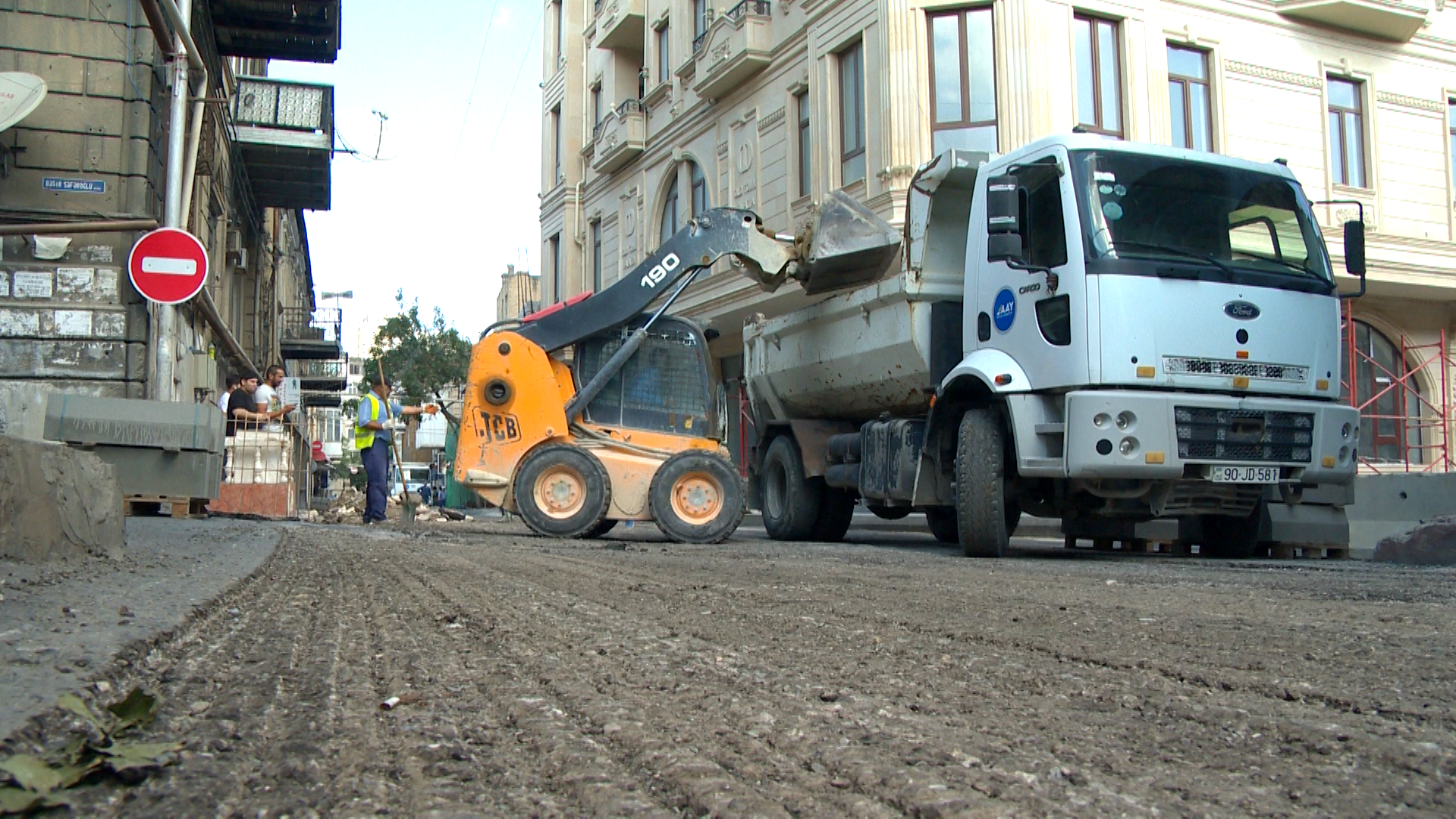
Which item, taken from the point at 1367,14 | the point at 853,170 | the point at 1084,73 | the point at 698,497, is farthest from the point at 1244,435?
the point at 1367,14

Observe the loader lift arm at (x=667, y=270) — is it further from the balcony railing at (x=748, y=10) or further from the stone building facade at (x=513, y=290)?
the stone building facade at (x=513, y=290)

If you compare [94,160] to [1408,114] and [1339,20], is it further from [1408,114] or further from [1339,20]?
[1408,114]

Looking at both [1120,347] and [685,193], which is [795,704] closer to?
[1120,347]

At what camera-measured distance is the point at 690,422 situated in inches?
416

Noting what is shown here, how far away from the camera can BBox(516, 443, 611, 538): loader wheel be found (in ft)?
32.1

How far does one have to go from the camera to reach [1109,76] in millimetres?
16875

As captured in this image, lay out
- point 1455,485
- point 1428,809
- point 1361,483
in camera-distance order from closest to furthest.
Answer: point 1428,809
point 1455,485
point 1361,483

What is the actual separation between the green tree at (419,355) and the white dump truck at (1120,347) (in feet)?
115

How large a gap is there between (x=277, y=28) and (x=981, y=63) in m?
11.5

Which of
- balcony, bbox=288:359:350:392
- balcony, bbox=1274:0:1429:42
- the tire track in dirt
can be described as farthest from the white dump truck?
balcony, bbox=288:359:350:392

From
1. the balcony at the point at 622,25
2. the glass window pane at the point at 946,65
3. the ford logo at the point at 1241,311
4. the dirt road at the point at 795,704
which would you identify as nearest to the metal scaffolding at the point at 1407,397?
the glass window pane at the point at 946,65

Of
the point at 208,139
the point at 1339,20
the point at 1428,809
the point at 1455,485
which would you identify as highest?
the point at 1339,20

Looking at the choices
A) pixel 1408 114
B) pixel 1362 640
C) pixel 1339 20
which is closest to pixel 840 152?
pixel 1339 20

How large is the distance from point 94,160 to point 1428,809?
595 inches
